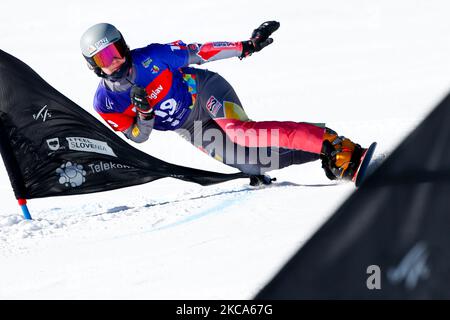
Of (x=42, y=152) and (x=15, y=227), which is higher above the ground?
A: (x=42, y=152)

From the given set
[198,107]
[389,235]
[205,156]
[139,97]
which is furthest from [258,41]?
[389,235]

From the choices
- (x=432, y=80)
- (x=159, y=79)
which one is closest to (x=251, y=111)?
(x=432, y=80)

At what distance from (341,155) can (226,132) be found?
1.16m

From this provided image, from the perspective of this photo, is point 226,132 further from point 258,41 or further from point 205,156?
point 205,156

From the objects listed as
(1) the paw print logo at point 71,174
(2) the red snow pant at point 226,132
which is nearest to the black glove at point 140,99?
(2) the red snow pant at point 226,132

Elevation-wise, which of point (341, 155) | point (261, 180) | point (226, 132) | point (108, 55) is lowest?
point (261, 180)

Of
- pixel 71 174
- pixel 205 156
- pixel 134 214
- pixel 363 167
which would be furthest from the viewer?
pixel 205 156

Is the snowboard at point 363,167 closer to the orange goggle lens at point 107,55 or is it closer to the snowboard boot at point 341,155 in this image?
the snowboard boot at point 341,155

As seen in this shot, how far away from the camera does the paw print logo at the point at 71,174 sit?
6.50m

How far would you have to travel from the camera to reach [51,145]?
6414mm

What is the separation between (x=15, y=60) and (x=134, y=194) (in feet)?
5.81

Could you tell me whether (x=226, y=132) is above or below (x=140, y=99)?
below

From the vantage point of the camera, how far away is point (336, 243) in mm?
1513

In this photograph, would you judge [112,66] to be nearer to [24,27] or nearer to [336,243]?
[336,243]
